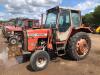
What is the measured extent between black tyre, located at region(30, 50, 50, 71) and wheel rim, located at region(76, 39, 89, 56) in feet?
6.81

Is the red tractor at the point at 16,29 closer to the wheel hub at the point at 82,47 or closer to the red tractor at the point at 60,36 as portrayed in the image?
the red tractor at the point at 60,36

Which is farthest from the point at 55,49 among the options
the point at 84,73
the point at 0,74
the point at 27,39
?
the point at 0,74

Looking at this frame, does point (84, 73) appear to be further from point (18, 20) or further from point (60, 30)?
point (18, 20)

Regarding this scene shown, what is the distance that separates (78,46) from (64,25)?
1.19 m

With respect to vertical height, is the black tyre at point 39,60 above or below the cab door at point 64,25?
below

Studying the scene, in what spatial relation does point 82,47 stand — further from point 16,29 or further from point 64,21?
point 16,29

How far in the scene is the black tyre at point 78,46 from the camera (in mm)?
8703

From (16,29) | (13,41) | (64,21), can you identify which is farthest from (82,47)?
(16,29)

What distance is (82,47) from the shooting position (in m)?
9.17

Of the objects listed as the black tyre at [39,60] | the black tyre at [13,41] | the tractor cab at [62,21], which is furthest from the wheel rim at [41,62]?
the black tyre at [13,41]

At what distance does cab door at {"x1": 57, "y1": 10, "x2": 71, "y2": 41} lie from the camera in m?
8.59

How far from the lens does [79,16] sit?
9.30 meters

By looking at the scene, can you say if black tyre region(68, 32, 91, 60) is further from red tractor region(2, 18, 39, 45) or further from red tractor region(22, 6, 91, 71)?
red tractor region(2, 18, 39, 45)

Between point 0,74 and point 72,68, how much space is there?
2715 mm
